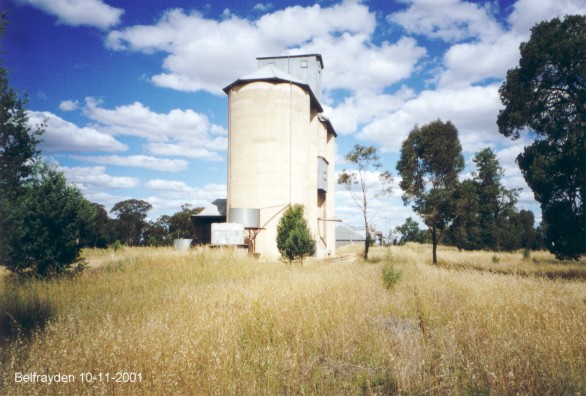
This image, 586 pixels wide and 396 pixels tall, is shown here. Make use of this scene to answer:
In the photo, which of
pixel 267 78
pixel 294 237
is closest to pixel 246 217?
pixel 294 237

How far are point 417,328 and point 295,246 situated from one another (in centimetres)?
1209

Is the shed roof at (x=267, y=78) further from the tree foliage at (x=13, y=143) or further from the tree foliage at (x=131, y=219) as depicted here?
the tree foliage at (x=131, y=219)

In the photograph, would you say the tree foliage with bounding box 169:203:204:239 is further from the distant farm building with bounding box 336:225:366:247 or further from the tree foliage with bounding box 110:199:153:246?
the distant farm building with bounding box 336:225:366:247

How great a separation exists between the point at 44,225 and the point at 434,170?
22.1 metres

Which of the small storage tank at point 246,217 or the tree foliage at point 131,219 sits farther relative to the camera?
the tree foliage at point 131,219

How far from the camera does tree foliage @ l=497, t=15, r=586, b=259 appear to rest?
1370 cm

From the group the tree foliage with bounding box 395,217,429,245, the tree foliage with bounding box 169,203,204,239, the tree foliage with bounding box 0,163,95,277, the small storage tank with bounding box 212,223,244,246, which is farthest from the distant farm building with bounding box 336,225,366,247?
the tree foliage with bounding box 0,163,95,277

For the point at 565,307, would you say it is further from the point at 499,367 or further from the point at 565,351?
the point at 499,367

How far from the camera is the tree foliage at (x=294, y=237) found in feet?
57.1

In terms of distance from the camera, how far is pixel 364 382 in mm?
3777

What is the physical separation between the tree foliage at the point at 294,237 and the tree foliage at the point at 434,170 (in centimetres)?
929

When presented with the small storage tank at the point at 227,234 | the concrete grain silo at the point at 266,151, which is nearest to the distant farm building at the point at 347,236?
the concrete grain silo at the point at 266,151

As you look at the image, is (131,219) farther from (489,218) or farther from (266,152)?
(489,218)

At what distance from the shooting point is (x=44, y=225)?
→ 33.5 ft
